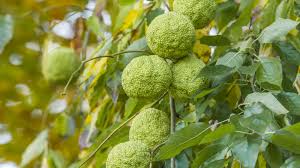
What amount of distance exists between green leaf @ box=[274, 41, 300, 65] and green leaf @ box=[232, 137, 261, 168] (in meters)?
0.46

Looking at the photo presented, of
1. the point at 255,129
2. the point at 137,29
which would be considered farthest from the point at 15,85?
the point at 255,129

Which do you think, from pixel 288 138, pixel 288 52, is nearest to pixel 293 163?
pixel 288 138

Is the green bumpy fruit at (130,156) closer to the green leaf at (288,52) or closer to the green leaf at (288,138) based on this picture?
the green leaf at (288,138)

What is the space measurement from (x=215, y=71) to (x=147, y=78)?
0.48ft

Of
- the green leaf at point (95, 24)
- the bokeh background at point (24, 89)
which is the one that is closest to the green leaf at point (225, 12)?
the green leaf at point (95, 24)

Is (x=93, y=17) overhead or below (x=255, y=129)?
below

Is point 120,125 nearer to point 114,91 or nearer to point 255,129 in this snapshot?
point 114,91

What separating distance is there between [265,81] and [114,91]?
58 cm

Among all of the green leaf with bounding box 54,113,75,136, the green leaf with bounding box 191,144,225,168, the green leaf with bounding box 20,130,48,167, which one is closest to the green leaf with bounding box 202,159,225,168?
the green leaf with bounding box 191,144,225,168

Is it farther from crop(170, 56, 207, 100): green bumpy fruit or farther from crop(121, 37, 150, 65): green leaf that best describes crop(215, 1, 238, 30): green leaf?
crop(170, 56, 207, 100): green bumpy fruit

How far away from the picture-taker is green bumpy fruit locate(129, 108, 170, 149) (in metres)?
1.51

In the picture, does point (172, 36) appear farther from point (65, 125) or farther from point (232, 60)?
point (65, 125)

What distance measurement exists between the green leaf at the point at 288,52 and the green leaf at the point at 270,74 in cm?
19

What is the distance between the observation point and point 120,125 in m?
1.68
